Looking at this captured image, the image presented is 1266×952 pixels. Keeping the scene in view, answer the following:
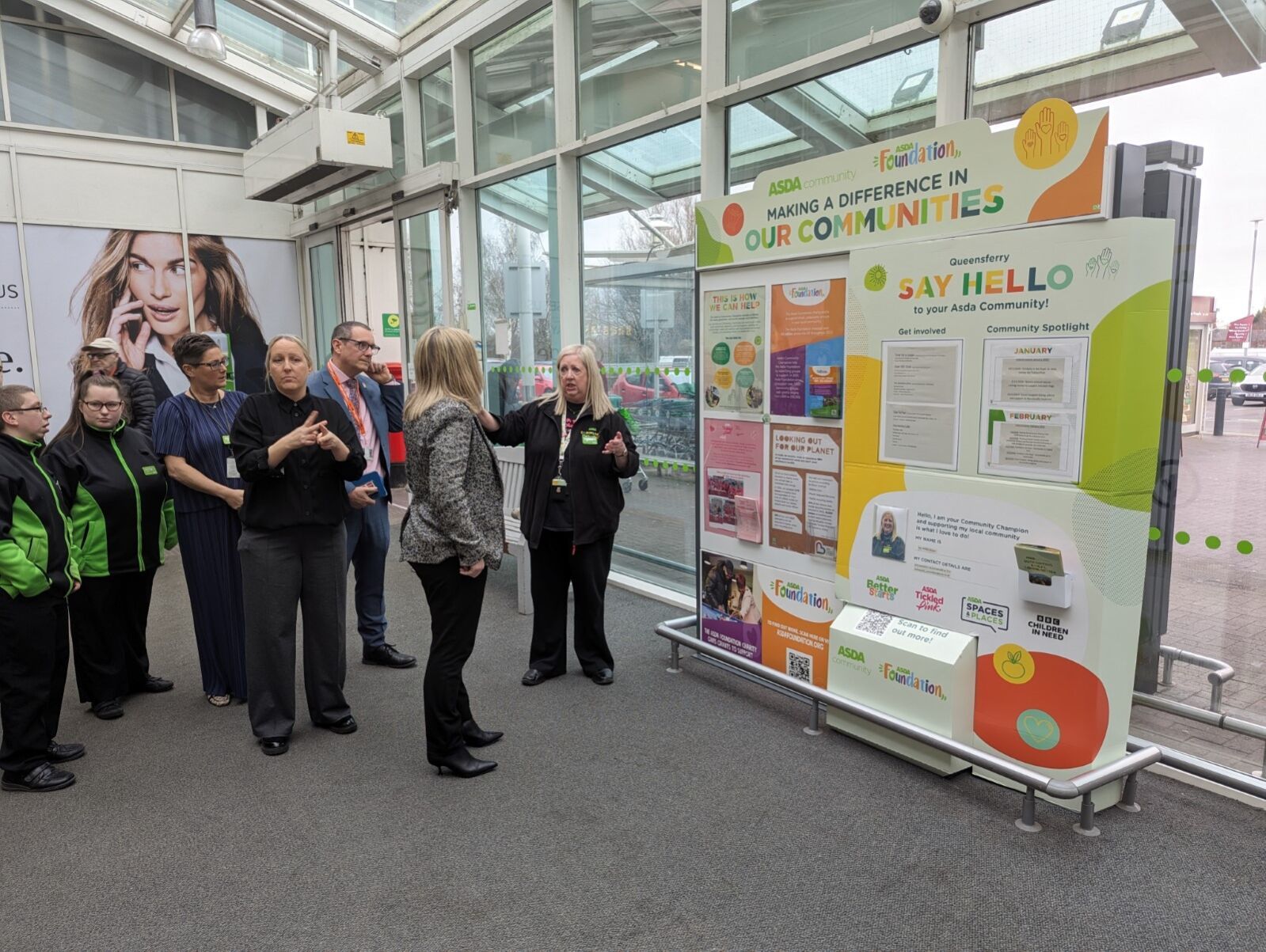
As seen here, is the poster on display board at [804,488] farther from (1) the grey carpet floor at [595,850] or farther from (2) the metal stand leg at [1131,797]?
(2) the metal stand leg at [1131,797]

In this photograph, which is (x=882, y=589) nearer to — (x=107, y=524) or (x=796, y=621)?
(x=796, y=621)

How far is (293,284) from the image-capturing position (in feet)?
30.4

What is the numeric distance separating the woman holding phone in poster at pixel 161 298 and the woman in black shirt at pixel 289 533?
569 cm

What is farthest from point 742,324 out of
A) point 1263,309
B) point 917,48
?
point 1263,309

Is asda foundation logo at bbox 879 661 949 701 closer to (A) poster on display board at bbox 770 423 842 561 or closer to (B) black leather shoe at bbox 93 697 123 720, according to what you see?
(A) poster on display board at bbox 770 423 842 561

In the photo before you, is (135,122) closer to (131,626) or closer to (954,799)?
(131,626)

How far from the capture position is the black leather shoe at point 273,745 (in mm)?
3328

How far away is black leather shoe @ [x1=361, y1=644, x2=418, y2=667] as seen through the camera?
4.29 metres

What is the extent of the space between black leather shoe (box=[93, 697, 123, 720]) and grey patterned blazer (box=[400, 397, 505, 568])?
183 centimetres

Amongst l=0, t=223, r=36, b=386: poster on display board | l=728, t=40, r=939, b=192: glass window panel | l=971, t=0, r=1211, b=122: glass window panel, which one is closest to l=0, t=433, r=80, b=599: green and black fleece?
l=728, t=40, r=939, b=192: glass window panel

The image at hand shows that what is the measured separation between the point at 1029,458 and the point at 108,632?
3843 millimetres

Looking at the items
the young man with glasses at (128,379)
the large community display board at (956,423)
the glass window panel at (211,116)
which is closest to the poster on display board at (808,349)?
the large community display board at (956,423)

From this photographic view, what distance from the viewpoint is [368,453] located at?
4105 mm

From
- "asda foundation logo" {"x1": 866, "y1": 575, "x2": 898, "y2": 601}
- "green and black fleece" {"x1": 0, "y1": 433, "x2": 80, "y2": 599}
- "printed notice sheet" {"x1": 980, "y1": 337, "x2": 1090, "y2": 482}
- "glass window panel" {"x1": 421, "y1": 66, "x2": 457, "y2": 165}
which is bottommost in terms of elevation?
"asda foundation logo" {"x1": 866, "y1": 575, "x2": 898, "y2": 601}
